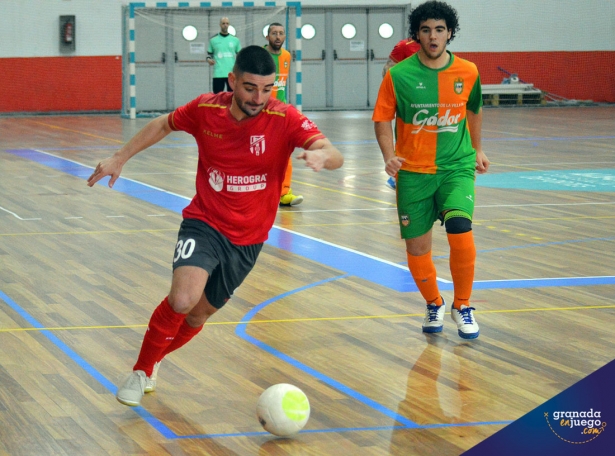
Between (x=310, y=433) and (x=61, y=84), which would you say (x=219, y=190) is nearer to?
(x=310, y=433)

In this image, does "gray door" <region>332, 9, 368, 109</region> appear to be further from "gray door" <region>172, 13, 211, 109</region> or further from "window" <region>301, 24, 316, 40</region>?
"gray door" <region>172, 13, 211, 109</region>

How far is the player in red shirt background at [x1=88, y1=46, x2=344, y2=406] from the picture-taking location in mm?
4402

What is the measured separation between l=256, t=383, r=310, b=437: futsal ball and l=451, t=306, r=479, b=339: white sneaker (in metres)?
1.75

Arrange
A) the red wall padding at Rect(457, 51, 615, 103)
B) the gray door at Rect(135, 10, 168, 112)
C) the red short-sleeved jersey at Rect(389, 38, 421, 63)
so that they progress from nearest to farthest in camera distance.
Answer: the red short-sleeved jersey at Rect(389, 38, 421, 63), the gray door at Rect(135, 10, 168, 112), the red wall padding at Rect(457, 51, 615, 103)

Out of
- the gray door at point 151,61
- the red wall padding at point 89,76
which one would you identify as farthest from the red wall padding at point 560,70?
the gray door at point 151,61

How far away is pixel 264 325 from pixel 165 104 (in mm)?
20992

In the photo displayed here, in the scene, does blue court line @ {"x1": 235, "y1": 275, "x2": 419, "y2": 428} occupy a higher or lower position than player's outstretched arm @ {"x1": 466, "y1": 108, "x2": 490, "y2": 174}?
lower

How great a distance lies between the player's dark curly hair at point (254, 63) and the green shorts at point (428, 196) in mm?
1740

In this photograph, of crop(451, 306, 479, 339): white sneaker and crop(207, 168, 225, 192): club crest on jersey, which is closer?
crop(207, 168, 225, 192): club crest on jersey

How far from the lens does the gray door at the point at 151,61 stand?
1015 inches

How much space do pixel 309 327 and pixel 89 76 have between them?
2137 centimetres

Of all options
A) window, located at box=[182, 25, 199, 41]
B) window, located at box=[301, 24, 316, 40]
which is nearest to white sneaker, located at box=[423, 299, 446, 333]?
window, located at box=[182, 25, 199, 41]

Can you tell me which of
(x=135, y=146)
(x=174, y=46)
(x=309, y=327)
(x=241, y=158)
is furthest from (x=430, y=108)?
(x=174, y=46)

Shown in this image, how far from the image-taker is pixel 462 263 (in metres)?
5.73
